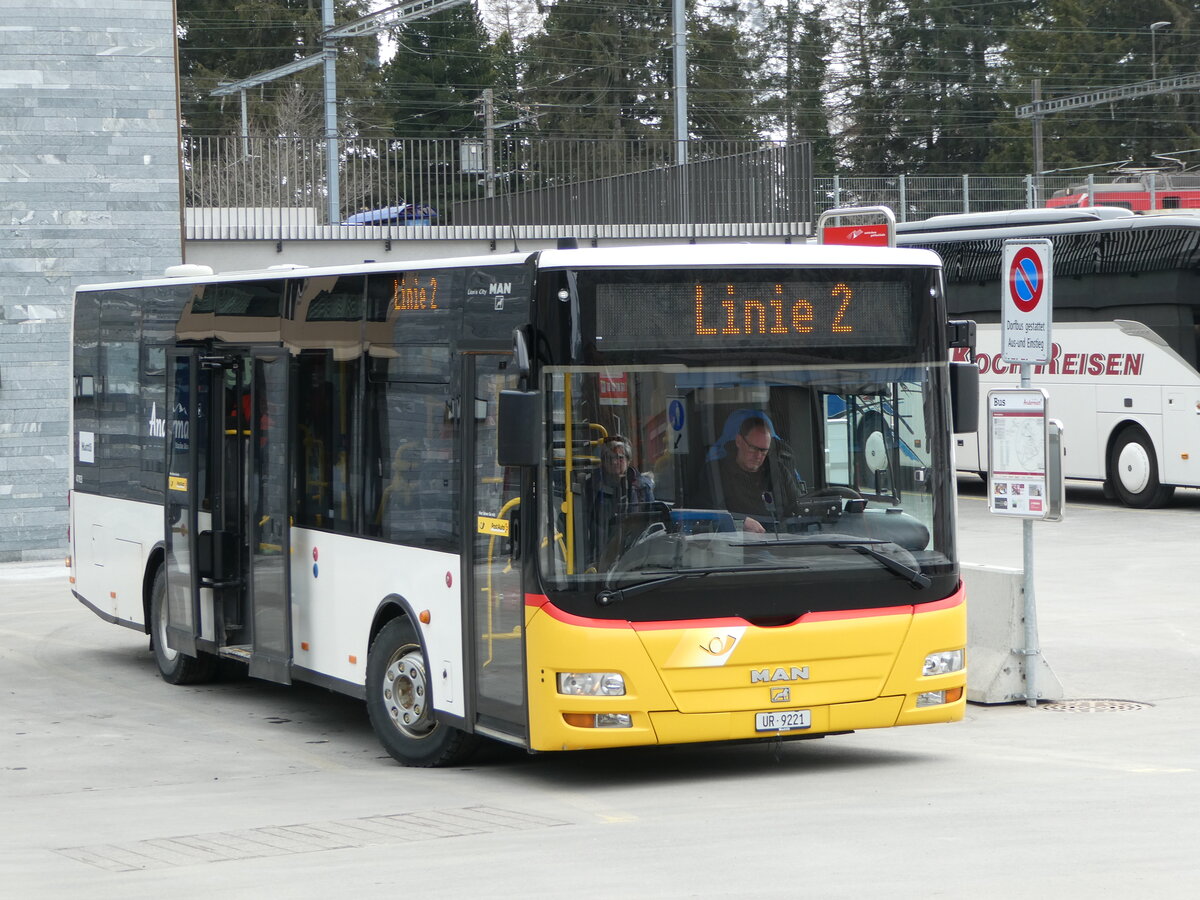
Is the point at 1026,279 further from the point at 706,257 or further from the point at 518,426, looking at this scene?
the point at 518,426

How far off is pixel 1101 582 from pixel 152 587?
9.26m

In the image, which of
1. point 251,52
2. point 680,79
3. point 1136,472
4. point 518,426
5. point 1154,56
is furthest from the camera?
point 251,52

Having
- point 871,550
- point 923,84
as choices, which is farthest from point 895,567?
point 923,84

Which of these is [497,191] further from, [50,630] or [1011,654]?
[1011,654]

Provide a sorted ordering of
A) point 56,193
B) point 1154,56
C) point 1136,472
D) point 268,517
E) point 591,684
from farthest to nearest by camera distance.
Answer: point 1154,56
point 1136,472
point 56,193
point 268,517
point 591,684

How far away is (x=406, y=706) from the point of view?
10148mm

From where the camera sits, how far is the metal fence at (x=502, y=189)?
2494 centimetres

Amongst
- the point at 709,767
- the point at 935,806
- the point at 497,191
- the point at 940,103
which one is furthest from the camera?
the point at 940,103

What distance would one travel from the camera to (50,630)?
16.8 meters

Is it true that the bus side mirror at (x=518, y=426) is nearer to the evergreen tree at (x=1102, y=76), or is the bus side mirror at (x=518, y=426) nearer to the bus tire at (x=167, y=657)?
the bus tire at (x=167, y=657)

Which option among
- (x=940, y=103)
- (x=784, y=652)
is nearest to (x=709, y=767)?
(x=784, y=652)

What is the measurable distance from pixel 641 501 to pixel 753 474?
581 millimetres

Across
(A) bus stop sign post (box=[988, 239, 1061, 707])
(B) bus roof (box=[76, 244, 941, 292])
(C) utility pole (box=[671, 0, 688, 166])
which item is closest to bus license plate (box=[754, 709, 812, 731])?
(B) bus roof (box=[76, 244, 941, 292])

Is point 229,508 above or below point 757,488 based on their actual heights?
below
